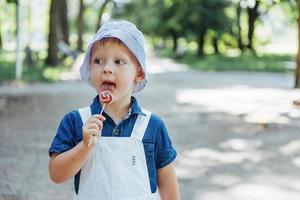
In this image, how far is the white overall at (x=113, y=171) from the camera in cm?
199

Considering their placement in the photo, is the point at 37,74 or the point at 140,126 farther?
the point at 37,74

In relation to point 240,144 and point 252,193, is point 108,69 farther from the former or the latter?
point 240,144

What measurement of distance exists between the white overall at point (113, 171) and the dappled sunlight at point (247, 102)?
7263 millimetres

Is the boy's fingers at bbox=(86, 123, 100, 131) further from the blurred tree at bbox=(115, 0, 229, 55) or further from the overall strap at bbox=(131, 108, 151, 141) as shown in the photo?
the blurred tree at bbox=(115, 0, 229, 55)

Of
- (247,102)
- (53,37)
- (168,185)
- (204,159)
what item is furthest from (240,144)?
(53,37)

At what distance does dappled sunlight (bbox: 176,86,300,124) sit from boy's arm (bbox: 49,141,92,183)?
7.38m

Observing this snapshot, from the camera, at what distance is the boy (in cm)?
198

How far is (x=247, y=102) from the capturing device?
1253cm

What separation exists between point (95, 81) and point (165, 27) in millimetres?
32731

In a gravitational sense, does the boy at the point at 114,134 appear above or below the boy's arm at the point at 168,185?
above

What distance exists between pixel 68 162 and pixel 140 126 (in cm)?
31

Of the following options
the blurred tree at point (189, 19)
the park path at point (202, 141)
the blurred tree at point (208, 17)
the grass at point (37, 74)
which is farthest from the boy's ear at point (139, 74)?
the blurred tree at point (208, 17)

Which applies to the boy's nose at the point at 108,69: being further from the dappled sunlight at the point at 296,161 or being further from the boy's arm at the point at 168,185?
the dappled sunlight at the point at 296,161

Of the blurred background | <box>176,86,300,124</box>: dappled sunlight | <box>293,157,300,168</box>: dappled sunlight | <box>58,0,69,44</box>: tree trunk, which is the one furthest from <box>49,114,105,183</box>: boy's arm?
<box>58,0,69,44</box>: tree trunk
